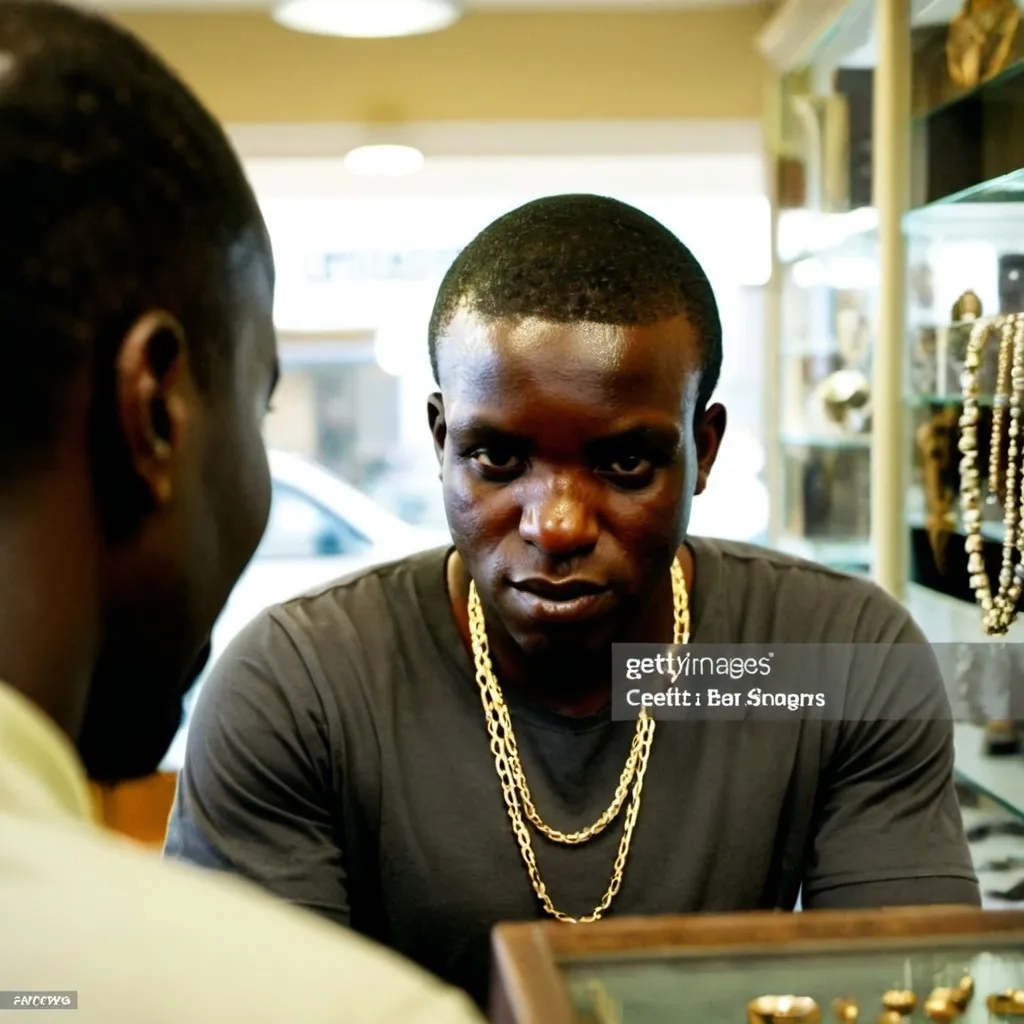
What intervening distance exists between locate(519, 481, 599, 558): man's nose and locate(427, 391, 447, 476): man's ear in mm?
88

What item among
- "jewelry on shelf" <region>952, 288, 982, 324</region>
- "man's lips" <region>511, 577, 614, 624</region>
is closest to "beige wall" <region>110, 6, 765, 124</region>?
"jewelry on shelf" <region>952, 288, 982, 324</region>

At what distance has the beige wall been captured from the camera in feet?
8.46

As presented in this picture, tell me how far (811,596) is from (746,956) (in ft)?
1.24

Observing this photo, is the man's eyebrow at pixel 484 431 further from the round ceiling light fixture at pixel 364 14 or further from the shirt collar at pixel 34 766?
the round ceiling light fixture at pixel 364 14

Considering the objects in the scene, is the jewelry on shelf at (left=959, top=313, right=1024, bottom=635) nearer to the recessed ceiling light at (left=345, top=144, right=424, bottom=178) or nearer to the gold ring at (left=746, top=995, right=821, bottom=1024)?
the gold ring at (left=746, top=995, right=821, bottom=1024)

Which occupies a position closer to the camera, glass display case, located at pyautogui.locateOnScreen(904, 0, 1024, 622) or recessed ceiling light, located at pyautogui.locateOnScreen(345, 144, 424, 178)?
glass display case, located at pyautogui.locateOnScreen(904, 0, 1024, 622)

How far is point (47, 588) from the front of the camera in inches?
14.2

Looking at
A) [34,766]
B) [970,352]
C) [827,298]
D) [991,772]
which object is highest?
[827,298]

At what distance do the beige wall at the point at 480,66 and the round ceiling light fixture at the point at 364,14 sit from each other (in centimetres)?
68

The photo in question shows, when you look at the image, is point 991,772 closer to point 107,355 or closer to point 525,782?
point 525,782

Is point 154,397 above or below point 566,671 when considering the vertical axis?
above

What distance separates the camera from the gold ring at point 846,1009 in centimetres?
55

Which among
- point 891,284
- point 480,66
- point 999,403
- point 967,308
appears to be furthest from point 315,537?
point 999,403

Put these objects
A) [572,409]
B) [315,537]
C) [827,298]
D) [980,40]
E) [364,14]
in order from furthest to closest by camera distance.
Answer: [315,537], [827,298], [364,14], [980,40], [572,409]
